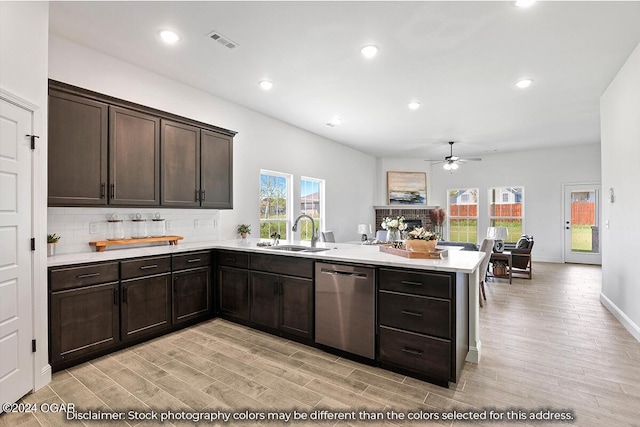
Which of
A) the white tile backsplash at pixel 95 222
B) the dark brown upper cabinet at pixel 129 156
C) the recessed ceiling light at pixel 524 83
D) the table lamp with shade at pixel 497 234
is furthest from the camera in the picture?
the table lamp with shade at pixel 497 234

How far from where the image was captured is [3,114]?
2061 mm

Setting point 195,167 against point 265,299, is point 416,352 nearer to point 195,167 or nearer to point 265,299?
point 265,299

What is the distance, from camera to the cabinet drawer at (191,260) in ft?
11.3

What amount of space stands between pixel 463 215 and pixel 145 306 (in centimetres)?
878

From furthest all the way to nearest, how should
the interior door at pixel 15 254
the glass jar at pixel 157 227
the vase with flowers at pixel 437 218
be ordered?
the vase with flowers at pixel 437 218 → the glass jar at pixel 157 227 → the interior door at pixel 15 254

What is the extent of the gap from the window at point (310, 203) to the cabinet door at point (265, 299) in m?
2.96

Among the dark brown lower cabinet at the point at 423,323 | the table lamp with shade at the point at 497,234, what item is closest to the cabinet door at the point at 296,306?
the dark brown lower cabinet at the point at 423,323

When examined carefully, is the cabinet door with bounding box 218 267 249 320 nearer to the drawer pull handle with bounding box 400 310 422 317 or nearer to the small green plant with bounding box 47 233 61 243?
the small green plant with bounding box 47 233 61 243

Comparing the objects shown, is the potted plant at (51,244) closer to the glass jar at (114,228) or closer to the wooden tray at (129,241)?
the wooden tray at (129,241)

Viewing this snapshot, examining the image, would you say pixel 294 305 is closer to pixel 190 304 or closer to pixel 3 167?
pixel 190 304

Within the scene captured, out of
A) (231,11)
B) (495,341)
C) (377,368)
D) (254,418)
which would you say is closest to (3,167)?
(231,11)

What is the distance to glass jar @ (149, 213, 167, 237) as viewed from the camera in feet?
12.7

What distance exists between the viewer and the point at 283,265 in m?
3.25

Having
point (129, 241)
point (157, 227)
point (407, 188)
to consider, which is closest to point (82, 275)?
point (129, 241)
